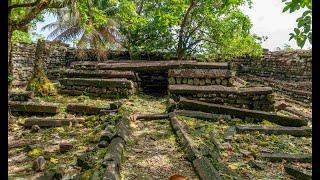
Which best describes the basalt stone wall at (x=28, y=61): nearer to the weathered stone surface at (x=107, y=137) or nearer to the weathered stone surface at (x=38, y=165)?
the weathered stone surface at (x=107, y=137)

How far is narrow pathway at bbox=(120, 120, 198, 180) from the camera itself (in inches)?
164

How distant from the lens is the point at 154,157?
15.9 feet

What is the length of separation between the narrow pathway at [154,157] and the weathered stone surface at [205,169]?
0.10 metres

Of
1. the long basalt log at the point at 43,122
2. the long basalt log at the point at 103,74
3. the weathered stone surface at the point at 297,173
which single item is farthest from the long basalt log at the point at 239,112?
the long basalt log at the point at 103,74

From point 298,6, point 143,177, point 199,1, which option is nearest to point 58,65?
point 199,1

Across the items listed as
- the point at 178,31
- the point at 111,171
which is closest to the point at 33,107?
the point at 111,171

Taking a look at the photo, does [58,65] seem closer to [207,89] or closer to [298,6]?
[207,89]

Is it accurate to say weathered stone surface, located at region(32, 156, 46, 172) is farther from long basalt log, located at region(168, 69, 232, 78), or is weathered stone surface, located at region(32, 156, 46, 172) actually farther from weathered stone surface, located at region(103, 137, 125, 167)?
long basalt log, located at region(168, 69, 232, 78)

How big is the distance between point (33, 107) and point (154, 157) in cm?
417

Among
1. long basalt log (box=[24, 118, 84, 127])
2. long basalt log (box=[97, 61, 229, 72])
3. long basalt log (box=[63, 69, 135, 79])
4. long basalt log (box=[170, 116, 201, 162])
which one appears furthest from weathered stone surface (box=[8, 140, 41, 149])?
long basalt log (box=[97, 61, 229, 72])

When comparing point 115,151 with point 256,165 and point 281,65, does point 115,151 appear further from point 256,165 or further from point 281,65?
point 281,65

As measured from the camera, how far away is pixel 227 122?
25.0 feet

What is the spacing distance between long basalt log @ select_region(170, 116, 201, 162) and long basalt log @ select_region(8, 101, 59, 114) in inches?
111

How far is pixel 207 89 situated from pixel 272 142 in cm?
316
